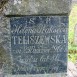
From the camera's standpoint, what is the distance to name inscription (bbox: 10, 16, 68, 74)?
4766 millimetres

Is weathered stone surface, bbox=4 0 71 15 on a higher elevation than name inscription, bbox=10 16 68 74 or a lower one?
higher

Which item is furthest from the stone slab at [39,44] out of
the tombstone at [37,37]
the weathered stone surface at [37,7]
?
the weathered stone surface at [37,7]

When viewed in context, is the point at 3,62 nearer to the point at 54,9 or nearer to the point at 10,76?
the point at 10,76

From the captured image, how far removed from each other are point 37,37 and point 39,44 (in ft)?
0.37

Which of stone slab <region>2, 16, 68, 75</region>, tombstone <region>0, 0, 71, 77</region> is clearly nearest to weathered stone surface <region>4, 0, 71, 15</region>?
tombstone <region>0, 0, 71, 77</region>

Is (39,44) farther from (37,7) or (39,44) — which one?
(37,7)

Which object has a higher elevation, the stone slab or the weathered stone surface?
the weathered stone surface

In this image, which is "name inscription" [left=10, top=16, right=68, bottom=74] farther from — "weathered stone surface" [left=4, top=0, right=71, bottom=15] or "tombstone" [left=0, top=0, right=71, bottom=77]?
"weathered stone surface" [left=4, top=0, right=71, bottom=15]

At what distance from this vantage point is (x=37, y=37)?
4.83m

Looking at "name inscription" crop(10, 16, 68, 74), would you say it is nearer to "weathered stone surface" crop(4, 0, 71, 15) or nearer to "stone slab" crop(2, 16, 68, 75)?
"stone slab" crop(2, 16, 68, 75)

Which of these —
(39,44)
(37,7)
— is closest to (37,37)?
(39,44)

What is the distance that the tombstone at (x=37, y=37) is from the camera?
15.4 ft

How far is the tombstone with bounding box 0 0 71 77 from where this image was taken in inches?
184

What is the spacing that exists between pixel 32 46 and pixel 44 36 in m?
0.24
